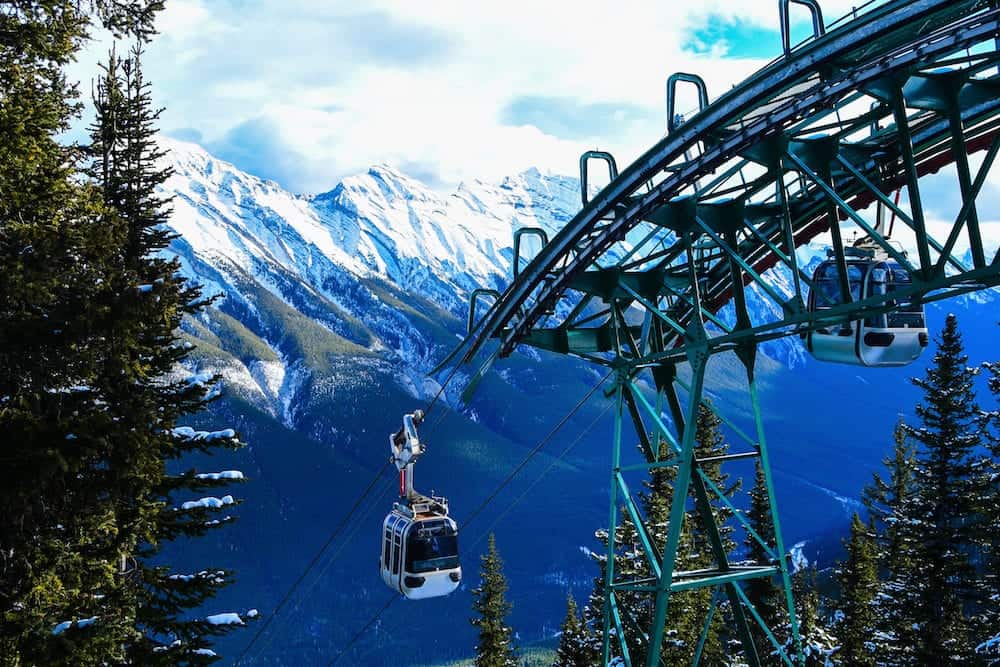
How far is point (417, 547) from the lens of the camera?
21438 millimetres

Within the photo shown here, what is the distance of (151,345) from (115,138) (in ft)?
16.0

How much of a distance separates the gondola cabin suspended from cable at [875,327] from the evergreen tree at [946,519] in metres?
16.4

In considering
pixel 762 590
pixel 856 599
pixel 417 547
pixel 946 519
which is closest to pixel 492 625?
pixel 762 590

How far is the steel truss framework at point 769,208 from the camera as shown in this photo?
40.9 feet

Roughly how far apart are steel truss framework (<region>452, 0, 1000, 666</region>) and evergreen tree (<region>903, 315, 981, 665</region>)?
1393 centimetres

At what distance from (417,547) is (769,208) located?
10860 millimetres

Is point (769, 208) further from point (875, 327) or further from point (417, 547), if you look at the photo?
point (417, 547)

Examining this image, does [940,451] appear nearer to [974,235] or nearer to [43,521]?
[974,235]

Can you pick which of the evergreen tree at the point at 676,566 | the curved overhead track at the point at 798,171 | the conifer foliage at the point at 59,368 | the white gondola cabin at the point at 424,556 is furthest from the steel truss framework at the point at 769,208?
the evergreen tree at the point at 676,566

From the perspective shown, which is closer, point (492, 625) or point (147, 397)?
point (147, 397)

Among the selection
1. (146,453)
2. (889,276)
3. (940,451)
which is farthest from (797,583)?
(146,453)

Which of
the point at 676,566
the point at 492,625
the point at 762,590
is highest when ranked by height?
the point at 676,566

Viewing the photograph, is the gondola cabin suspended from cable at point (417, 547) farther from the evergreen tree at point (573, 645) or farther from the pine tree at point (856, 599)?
the pine tree at point (856, 599)

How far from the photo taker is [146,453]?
40.3ft
